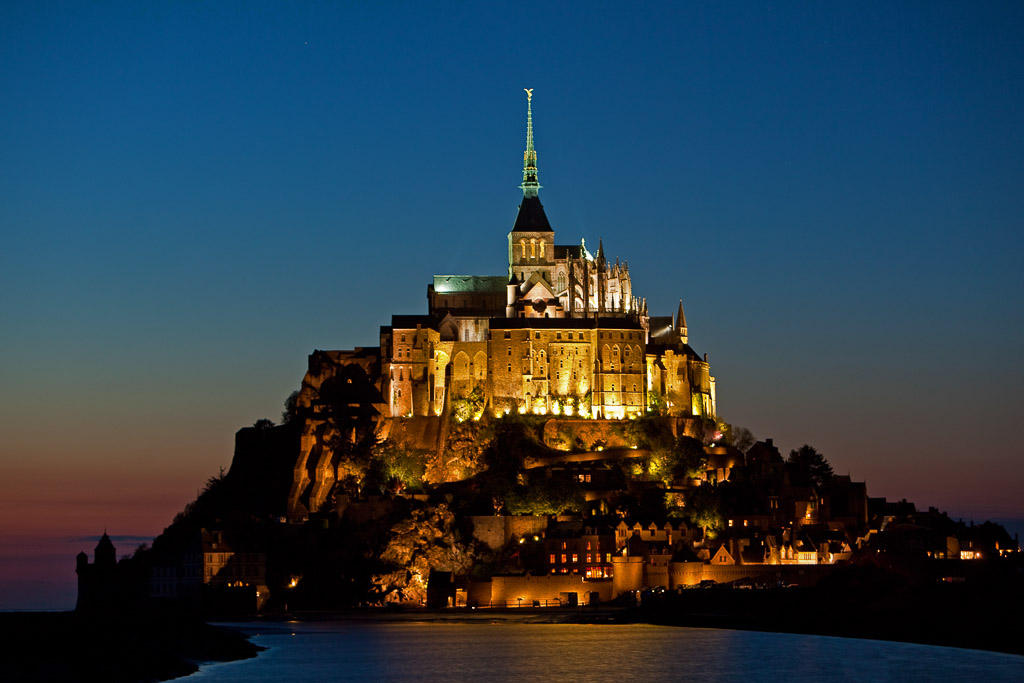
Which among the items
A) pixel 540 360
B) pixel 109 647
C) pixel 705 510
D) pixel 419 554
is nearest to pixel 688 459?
pixel 705 510

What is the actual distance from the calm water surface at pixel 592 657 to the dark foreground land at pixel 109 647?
1908 mm

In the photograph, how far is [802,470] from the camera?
372 ft

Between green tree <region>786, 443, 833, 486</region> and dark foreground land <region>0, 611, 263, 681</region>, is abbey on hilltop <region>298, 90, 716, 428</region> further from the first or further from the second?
dark foreground land <region>0, 611, 263, 681</region>

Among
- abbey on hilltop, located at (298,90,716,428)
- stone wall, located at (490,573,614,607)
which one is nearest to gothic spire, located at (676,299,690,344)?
abbey on hilltop, located at (298,90,716,428)

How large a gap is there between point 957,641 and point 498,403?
154 feet

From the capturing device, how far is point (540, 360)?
11356 centimetres

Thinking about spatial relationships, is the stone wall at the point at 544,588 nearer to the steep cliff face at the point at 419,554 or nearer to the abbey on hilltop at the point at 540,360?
the steep cliff face at the point at 419,554

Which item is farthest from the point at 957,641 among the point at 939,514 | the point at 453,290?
the point at 453,290

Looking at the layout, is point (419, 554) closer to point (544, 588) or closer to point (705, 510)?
point (544, 588)

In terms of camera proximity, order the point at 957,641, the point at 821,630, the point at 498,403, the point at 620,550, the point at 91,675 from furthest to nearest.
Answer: the point at 498,403
the point at 620,550
the point at 821,630
the point at 957,641
the point at 91,675

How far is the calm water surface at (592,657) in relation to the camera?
64125mm

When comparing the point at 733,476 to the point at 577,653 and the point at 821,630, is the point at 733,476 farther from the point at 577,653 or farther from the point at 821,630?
the point at 577,653

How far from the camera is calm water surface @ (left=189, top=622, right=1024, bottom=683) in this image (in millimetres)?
64125

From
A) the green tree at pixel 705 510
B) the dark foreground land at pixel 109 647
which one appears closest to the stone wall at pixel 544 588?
Result: the green tree at pixel 705 510
